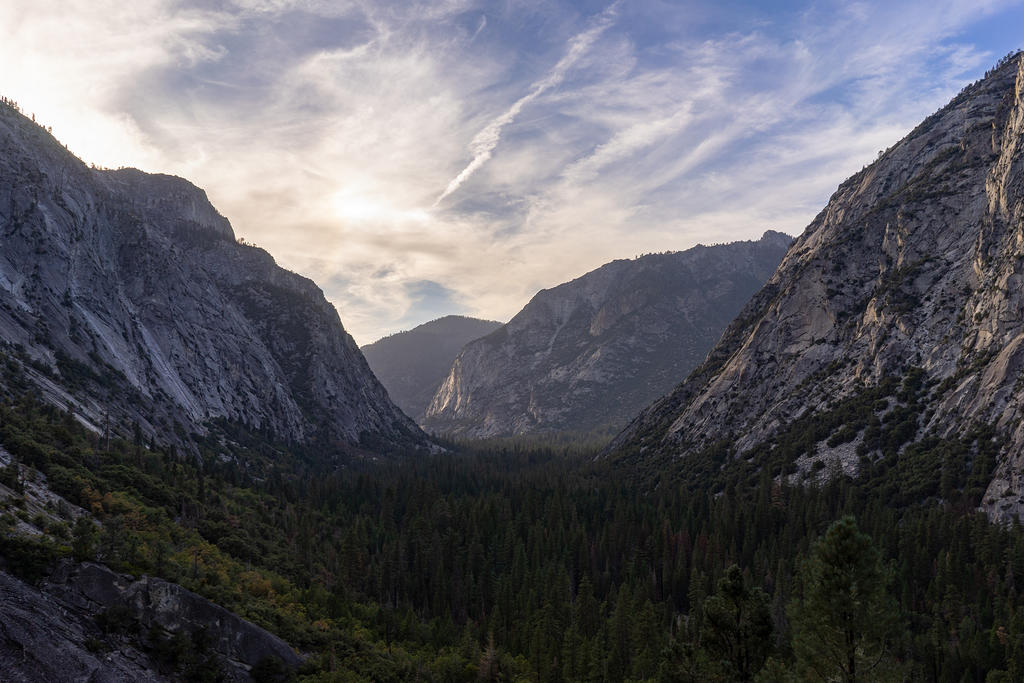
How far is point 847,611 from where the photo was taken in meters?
22.4

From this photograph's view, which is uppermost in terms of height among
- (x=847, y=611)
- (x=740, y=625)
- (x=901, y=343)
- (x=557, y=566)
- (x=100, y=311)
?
(x=100, y=311)

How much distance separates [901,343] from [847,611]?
124229mm

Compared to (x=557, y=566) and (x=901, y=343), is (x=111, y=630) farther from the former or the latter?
(x=901, y=343)

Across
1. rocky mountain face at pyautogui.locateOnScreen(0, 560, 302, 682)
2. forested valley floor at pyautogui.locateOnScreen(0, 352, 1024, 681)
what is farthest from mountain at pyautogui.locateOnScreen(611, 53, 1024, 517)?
rocky mountain face at pyautogui.locateOnScreen(0, 560, 302, 682)

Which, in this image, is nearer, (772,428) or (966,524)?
(966,524)

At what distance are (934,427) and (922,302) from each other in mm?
37662

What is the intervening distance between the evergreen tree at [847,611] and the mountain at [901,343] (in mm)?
76717

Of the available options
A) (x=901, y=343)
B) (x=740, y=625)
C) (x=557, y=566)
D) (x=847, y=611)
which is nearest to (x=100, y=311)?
(x=557, y=566)

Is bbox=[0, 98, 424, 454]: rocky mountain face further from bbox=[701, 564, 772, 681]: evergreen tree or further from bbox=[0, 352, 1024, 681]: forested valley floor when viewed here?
bbox=[701, 564, 772, 681]: evergreen tree

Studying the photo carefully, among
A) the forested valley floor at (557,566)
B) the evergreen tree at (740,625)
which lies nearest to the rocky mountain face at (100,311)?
the forested valley floor at (557,566)

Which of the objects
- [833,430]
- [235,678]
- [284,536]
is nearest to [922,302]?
[833,430]

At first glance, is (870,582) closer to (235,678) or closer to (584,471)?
(235,678)

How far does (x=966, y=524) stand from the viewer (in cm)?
7650

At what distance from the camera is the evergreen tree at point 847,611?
2222 centimetres
